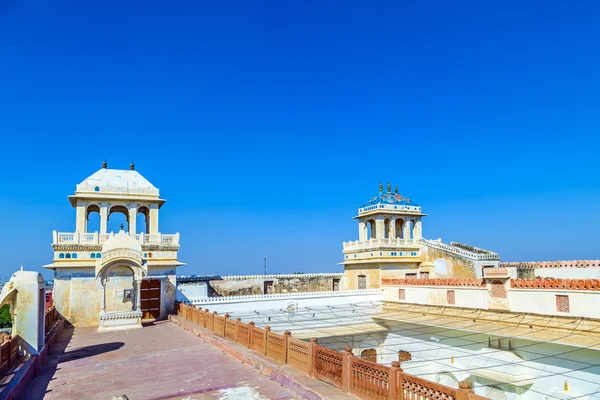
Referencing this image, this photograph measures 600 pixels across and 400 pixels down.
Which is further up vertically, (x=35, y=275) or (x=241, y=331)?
(x=35, y=275)

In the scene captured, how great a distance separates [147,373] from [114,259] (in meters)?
8.12

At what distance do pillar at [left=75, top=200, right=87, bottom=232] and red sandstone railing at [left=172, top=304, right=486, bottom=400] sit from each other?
445 inches

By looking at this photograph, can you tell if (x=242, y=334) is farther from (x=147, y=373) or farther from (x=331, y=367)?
(x=331, y=367)

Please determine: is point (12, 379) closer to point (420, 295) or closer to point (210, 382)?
point (210, 382)

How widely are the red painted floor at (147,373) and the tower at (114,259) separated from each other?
3.58 m

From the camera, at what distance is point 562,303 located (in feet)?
49.2

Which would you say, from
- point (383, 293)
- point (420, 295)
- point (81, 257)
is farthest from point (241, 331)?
point (383, 293)

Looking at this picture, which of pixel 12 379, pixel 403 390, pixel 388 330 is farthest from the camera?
pixel 388 330

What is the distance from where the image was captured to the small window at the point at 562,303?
1480cm

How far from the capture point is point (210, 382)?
27.7ft

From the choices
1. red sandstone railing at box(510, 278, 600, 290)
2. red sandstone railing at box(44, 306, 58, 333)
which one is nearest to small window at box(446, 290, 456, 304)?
red sandstone railing at box(510, 278, 600, 290)

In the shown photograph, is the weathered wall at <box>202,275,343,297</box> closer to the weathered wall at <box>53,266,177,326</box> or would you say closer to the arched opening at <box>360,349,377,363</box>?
the weathered wall at <box>53,266,177,326</box>

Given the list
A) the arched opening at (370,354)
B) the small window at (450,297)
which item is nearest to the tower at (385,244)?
the small window at (450,297)

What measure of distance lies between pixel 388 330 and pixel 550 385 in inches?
266
